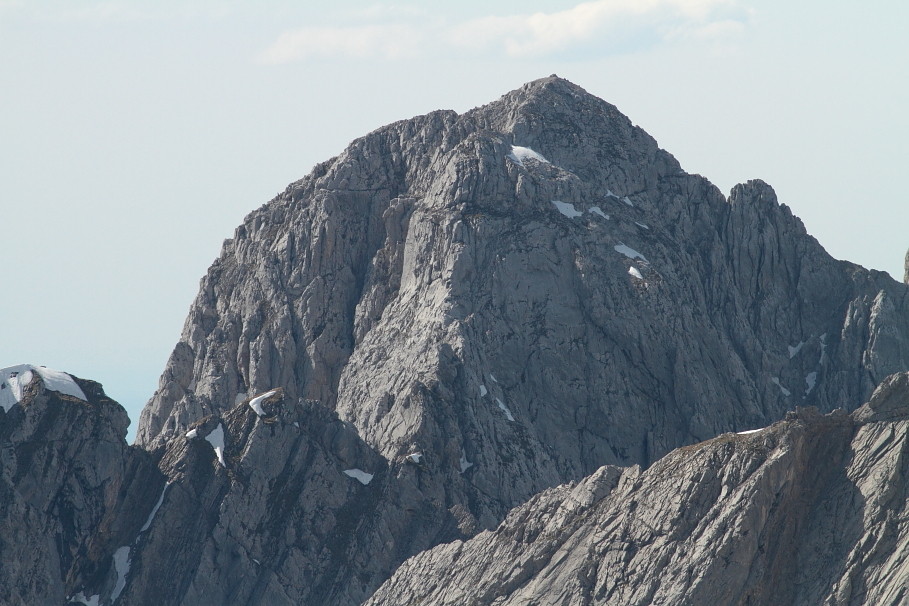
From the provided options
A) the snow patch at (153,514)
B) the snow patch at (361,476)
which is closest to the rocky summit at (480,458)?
the snow patch at (361,476)

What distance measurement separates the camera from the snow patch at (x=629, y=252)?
198 metres

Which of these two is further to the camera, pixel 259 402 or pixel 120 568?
pixel 259 402

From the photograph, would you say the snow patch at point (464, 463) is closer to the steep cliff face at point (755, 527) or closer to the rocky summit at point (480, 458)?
the rocky summit at point (480, 458)

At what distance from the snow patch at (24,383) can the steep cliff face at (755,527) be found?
5485 cm

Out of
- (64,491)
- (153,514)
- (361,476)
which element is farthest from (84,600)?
(361,476)

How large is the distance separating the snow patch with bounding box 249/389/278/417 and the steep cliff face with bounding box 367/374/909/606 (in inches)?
1781

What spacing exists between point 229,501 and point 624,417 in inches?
1605

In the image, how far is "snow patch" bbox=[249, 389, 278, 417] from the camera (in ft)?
598

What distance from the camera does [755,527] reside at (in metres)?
131

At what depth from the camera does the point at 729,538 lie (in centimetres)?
13100

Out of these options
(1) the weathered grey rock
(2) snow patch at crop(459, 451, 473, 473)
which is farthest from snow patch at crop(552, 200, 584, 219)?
(1) the weathered grey rock

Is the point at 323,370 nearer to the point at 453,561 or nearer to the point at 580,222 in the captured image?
the point at 580,222

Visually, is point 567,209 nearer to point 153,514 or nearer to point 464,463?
point 464,463

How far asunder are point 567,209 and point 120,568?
58.8m
